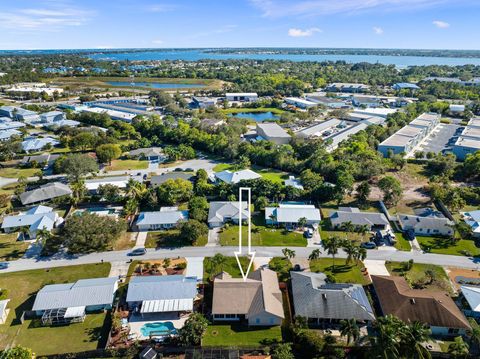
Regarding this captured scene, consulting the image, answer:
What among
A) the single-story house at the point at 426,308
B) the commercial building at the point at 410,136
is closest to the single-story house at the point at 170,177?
the single-story house at the point at 426,308

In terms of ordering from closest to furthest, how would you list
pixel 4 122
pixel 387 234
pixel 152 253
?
pixel 152 253, pixel 387 234, pixel 4 122

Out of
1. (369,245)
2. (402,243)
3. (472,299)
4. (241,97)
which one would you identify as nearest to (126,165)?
(369,245)

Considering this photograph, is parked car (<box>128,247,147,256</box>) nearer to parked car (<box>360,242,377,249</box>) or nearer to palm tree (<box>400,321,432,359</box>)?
parked car (<box>360,242,377,249</box>)

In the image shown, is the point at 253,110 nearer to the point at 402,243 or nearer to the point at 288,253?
the point at 402,243

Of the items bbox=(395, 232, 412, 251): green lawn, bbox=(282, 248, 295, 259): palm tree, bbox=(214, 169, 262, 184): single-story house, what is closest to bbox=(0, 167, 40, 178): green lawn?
bbox=(214, 169, 262, 184): single-story house

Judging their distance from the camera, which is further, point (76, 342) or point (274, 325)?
point (274, 325)

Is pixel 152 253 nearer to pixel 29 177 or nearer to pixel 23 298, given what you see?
pixel 23 298

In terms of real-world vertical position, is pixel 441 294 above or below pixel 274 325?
above

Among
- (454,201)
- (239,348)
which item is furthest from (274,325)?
(454,201)
